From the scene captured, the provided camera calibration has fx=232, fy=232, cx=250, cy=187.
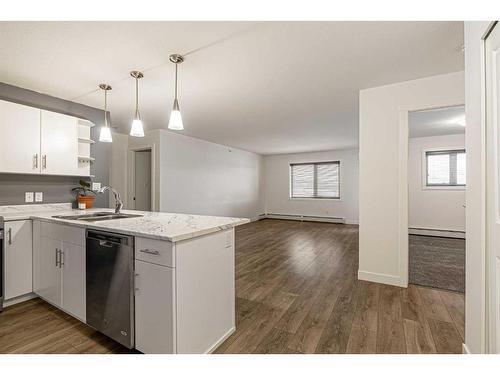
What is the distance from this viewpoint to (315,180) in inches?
310

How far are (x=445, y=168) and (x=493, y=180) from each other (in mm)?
5476

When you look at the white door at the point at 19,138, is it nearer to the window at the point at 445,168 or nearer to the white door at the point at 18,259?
the white door at the point at 18,259

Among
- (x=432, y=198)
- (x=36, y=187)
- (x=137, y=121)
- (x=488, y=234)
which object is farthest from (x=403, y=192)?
(x=36, y=187)

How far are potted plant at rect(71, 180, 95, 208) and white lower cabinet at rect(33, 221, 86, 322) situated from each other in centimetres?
78

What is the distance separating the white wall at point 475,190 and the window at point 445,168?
513cm

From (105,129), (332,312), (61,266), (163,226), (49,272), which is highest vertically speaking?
(105,129)

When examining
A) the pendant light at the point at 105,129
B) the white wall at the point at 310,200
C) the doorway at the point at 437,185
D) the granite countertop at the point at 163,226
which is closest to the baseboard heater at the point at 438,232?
the doorway at the point at 437,185

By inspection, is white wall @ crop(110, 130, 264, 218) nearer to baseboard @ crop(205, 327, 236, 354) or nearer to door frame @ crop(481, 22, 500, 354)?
baseboard @ crop(205, 327, 236, 354)

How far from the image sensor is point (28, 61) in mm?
2188

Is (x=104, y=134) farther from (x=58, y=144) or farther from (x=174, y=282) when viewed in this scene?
(x=174, y=282)

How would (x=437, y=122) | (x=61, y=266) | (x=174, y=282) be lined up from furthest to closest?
(x=437, y=122) < (x=61, y=266) < (x=174, y=282)
